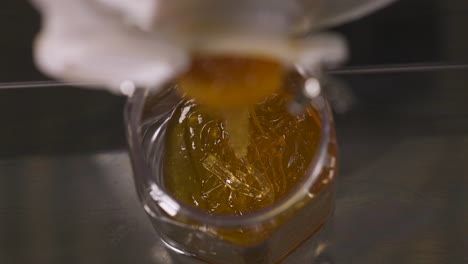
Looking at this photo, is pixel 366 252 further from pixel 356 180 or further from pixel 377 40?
pixel 377 40

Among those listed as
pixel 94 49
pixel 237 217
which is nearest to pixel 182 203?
pixel 237 217

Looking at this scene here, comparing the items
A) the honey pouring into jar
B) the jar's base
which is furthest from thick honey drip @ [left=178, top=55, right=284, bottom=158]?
the jar's base

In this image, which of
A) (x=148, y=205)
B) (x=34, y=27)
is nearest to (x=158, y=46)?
(x=148, y=205)

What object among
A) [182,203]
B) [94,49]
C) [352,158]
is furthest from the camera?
[352,158]

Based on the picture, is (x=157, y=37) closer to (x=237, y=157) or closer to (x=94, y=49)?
(x=94, y=49)

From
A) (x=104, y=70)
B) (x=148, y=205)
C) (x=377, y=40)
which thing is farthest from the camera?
(x=377, y=40)

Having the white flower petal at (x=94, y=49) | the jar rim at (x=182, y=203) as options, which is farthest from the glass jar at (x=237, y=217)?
the white flower petal at (x=94, y=49)

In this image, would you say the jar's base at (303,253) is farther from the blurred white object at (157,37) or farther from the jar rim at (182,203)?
the blurred white object at (157,37)

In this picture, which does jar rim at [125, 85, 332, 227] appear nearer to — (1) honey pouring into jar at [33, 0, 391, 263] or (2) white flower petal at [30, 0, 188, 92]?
(1) honey pouring into jar at [33, 0, 391, 263]
